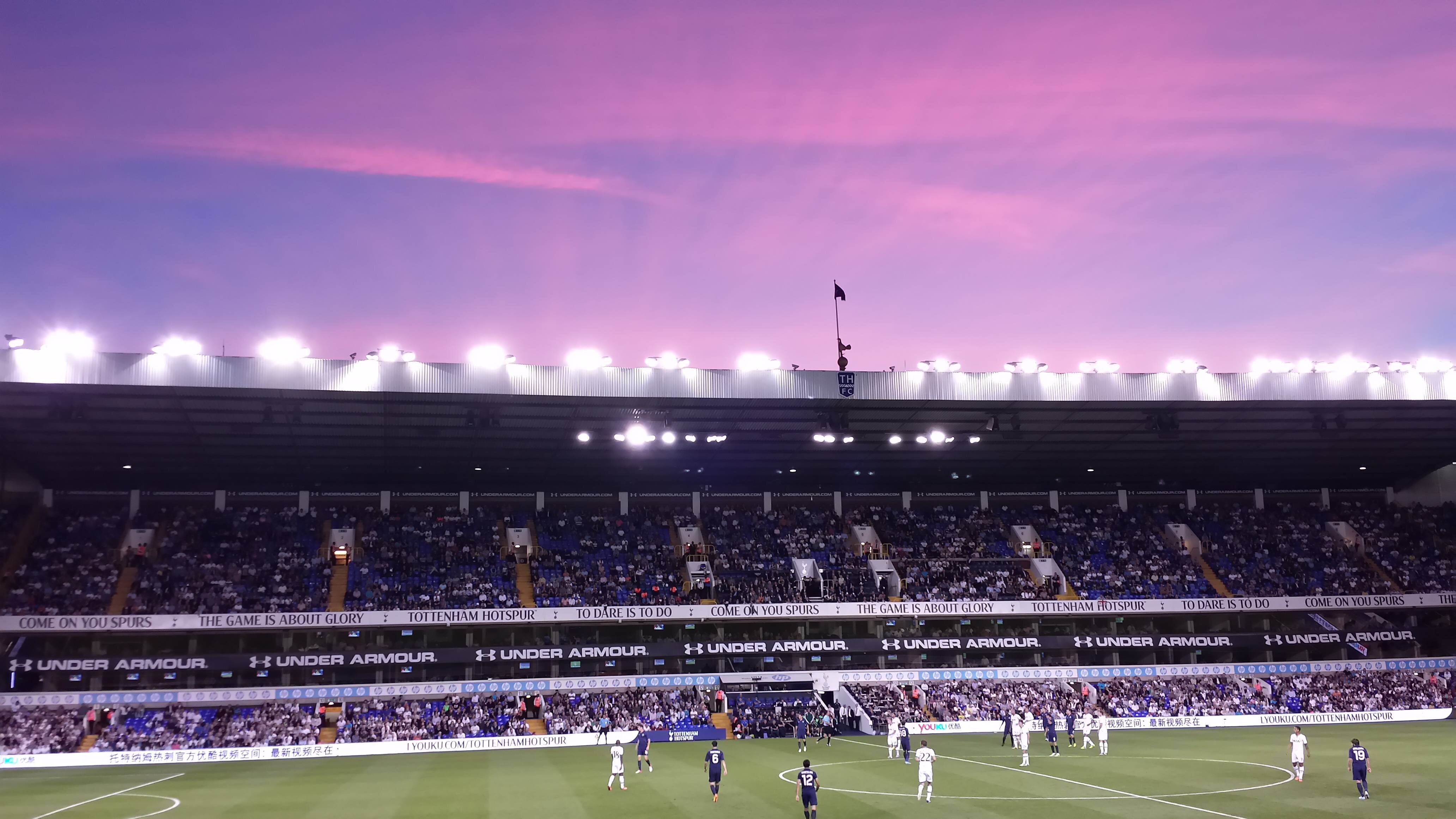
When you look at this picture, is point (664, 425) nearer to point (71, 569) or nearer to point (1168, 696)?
point (1168, 696)

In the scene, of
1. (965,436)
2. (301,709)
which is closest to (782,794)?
(965,436)

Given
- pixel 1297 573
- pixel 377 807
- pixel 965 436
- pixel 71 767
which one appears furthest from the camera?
pixel 1297 573

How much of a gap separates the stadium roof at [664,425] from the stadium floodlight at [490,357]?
0.31 metres

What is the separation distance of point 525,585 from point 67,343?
28.0m

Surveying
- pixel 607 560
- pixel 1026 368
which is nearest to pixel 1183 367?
pixel 1026 368

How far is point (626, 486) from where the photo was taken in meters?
67.2

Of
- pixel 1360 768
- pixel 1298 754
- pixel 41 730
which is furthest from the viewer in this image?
pixel 41 730

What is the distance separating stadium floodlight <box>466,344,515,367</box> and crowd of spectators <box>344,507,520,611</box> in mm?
18479

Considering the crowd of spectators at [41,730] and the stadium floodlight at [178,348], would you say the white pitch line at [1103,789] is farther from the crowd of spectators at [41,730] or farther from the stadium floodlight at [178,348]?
the crowd of spectators at [41,730]

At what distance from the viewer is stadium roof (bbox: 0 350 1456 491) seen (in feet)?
142

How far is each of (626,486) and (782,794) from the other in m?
38.6

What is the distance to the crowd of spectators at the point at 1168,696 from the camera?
56.2 metres

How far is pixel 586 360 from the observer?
4453 cm

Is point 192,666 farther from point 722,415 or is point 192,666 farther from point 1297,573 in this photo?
point 1297,573
